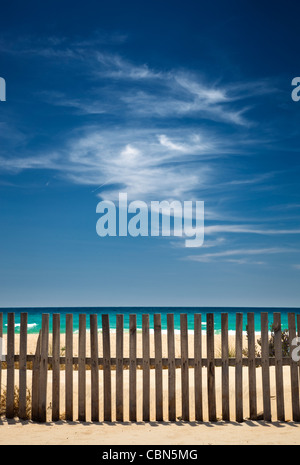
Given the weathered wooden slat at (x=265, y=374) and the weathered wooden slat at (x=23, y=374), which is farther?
the weathered wooden slat at (x=23, y=374)

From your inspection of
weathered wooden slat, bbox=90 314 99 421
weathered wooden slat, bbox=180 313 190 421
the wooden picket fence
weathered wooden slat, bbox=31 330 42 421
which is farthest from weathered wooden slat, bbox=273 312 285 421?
weathered wooden slat, bbox=31 330 42 421

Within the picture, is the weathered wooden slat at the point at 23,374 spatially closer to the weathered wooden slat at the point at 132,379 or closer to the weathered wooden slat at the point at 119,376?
the weathered wooden slat at the point at 119,376

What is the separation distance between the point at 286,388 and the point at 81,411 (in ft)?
13.0

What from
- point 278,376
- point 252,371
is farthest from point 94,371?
point 278,376

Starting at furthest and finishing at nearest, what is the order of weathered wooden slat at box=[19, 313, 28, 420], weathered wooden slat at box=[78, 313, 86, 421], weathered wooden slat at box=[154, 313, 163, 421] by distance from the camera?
weathered wooden slat at box=[19, 313, 28, 420] → weathered wooden slat at box=[78, 313, 86, 421] → weathered wooden slat at box=[154, 313, 163, 421]

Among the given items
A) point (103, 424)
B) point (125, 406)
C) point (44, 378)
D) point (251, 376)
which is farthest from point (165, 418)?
point (44, 378)

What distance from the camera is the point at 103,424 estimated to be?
7.38m

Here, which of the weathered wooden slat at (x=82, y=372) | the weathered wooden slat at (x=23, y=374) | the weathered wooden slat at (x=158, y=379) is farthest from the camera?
the weathered wooden slat at (x=23, y=374)

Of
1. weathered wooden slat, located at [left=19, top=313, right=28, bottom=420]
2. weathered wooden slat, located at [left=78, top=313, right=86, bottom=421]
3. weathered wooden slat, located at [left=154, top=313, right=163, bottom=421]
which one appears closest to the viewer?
weathered wooden slat, located at [left=154, top=313, right=163, bottom=421]

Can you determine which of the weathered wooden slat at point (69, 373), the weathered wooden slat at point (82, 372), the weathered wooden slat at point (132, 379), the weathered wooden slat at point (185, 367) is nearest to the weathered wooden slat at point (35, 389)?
the weathered wooden slat at point (69, 373)

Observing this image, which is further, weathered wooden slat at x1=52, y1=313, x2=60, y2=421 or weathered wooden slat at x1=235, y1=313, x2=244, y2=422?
weathered wooden slat at x1=52, y1=313, x2=60, y2=421

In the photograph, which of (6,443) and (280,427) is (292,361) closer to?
(280,427)

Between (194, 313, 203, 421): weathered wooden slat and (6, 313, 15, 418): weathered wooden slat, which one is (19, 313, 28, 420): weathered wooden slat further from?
(194, 313, 203, 421): weathered wooden slat
